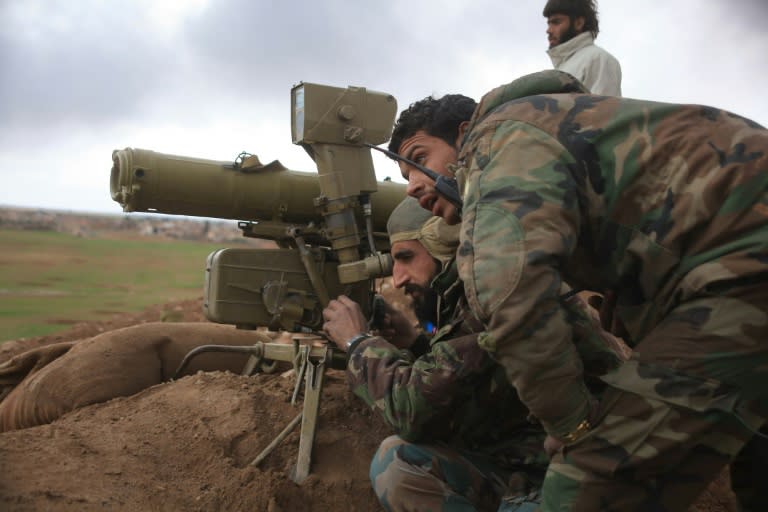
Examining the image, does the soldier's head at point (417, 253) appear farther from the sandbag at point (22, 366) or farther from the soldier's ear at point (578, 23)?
the sandbag at point (22, 366)

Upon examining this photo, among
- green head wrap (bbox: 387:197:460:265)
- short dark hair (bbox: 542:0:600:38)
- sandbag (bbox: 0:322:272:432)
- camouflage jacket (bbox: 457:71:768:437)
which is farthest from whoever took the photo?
short dark hair (bbox: 542:0:600:38)

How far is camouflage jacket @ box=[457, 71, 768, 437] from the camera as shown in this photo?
180 cm

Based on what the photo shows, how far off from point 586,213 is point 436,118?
1.07 meters

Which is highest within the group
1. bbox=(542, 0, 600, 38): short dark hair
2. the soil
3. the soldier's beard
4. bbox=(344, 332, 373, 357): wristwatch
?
bbox=(542, 0, 600, 38): short dark hair

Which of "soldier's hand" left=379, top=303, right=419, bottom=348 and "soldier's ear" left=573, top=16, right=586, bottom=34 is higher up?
"soldier's ear" left=573, top=16, right=586, bottom=34

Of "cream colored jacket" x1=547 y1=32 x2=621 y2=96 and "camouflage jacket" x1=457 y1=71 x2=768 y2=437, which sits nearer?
"camouflage jacket" x1=457 y1=71 x2=768 y2=437

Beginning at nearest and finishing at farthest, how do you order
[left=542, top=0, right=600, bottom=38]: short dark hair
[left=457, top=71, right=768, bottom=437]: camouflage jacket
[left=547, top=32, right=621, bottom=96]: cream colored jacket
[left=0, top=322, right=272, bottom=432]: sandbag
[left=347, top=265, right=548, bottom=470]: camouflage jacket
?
[left=457, top=71, right=768, bottom=437]: camouflage jacket < [left=347, top=265, right=548, bottom=470]: camouflage jacket < [left=0, top=322, right=272, bottom=432]: sandbag < [left=547, top=32, right=621, bottom=96]: cream colored jacket < [left=542, top=0, right=600, bottom=38]: short dark hair

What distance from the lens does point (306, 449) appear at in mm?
3336

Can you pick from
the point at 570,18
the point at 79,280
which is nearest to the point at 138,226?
the point at 79,280

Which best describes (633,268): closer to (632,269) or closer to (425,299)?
(632,269)

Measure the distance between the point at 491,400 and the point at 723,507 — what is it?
1639 mm

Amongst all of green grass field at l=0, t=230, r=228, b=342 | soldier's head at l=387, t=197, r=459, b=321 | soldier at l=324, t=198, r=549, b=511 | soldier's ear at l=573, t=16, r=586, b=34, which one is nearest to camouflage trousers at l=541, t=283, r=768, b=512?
soldier at l=324, t=198, r=549, b=511

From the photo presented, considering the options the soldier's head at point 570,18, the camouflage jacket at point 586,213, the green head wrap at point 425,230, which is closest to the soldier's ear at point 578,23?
the soldier's head at point 570,18

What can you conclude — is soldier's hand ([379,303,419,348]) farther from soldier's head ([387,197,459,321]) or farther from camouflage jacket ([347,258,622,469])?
camouflage jacket ([347,258,622,469])
